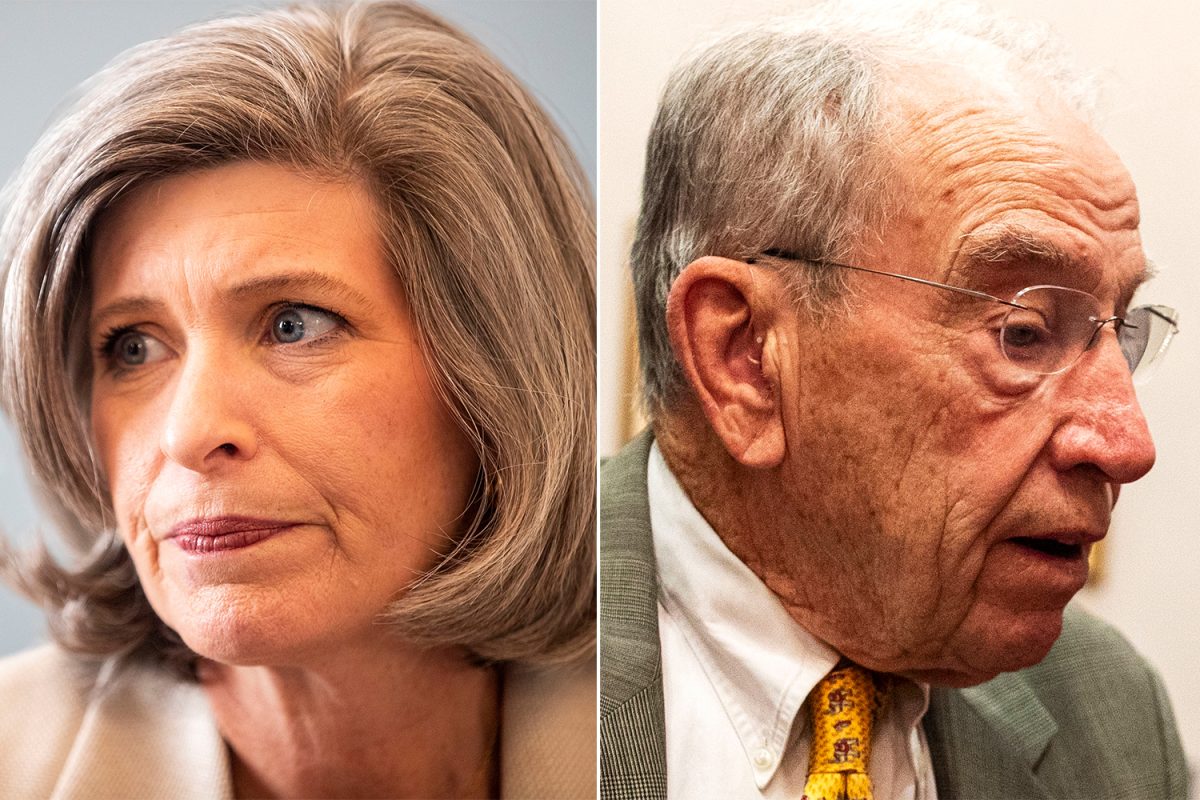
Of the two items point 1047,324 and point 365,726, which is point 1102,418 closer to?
point 1047,324

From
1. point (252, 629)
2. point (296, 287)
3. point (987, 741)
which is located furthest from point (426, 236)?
point (987, 741)

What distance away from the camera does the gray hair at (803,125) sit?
1.16 m

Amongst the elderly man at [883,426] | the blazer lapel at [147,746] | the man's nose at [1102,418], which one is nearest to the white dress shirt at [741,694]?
the elderly man at [883,426]

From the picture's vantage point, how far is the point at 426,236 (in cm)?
141

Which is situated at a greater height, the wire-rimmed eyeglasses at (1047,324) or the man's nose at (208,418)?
the wire-rimmed eyeglasses at (1047,324)

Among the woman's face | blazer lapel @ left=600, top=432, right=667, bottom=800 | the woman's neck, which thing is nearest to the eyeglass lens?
blazer lapel @ left=600, top=432, right=667, bottom=800

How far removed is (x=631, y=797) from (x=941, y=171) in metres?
0.71

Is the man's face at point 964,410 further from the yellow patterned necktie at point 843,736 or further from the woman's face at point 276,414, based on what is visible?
the woman's face at point 276,414

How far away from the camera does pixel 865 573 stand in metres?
1.19

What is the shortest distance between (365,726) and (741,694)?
528 mm

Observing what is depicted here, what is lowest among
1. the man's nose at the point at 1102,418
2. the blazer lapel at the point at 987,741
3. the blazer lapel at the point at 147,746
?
the blazer lapel at the point at 147,746

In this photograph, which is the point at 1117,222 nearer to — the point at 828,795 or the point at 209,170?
the point at 828,795

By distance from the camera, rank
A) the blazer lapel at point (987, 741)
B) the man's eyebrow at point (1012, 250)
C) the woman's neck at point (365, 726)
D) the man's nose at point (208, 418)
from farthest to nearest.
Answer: the woman's neck at point (365, 726), the man's nose at point (208, 418), the blazer lapel at point (987, 741), the man's eyebrow at point (1012, 250)

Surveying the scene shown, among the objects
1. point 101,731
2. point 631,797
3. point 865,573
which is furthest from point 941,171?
point 101,731
